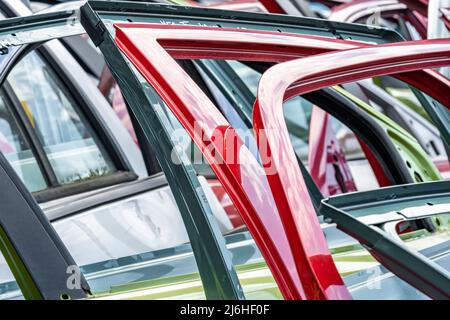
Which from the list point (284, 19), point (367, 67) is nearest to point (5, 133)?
point (284, 19)

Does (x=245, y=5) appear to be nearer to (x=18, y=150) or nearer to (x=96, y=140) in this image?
(x=96, y=140)

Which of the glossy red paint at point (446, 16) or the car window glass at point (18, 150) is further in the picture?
the car window glass at point (18, 150)

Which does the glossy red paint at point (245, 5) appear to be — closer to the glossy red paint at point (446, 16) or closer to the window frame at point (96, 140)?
the window frame at point (96, 140)

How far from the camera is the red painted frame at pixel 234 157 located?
6.66ft

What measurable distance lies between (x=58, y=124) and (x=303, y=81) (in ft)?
9.90

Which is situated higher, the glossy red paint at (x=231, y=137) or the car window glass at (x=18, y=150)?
the car window glass at (x=18, y=150)

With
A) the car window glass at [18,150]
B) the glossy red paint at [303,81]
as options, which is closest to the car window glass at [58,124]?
the car window glass at [18,150]

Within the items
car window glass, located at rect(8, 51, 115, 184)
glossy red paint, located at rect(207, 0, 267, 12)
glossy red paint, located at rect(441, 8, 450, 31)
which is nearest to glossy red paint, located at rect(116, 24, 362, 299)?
glossy red paint, located at rect(441, 8, 450, 31)

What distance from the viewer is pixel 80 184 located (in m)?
5.04

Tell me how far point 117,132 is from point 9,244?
9.82 ft

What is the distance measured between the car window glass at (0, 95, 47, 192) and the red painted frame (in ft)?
7.66

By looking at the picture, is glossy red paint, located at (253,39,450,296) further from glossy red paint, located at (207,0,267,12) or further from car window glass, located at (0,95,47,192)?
glossy red paint, located at (207,0,267,12)

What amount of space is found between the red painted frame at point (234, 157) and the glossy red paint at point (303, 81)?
2 centimetres
